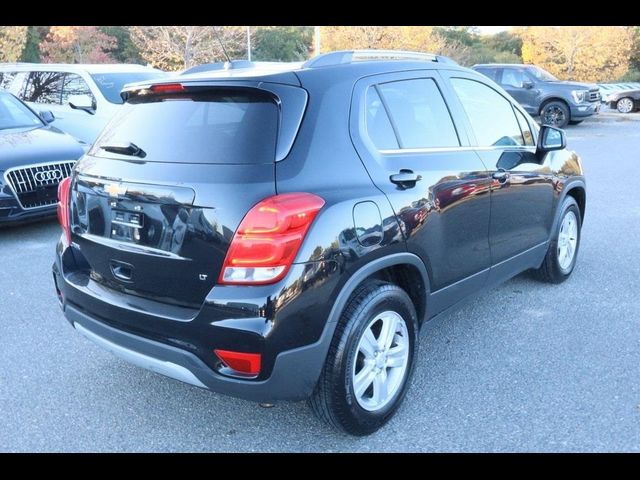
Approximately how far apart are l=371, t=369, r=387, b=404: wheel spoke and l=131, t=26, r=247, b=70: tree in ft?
94.9

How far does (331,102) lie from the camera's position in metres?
2.85

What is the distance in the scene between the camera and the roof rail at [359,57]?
10.1ft

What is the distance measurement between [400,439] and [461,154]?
163cm

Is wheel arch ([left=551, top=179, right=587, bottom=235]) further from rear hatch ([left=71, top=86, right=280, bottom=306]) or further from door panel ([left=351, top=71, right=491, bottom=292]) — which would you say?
rear hatch ([left=71, top=86, right=280, bottom=306])

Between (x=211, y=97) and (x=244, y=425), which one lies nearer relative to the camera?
(x=211, y=97)

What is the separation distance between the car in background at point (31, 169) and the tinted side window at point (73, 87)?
9.25 feet

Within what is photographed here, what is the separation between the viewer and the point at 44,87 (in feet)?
35.5

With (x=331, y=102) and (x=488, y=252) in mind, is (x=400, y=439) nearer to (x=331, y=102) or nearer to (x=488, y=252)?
(x=488, y=252)

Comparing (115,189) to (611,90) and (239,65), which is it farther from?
(611,90)

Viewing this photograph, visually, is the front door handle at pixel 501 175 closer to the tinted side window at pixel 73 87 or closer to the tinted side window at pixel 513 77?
the tinted side window at pixel 73 87

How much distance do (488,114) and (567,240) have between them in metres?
1.63

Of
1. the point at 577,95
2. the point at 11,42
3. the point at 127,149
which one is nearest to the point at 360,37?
the point at 577,95

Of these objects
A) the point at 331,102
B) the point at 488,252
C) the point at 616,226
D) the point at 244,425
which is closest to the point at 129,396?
the point at 244,425

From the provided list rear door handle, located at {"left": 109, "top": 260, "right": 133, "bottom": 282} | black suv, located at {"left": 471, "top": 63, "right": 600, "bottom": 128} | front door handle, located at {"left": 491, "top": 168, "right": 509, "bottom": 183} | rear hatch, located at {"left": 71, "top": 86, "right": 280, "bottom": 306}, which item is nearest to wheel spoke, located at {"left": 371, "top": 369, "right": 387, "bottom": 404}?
rear hatch, located at {"left": 71, "top": 86, "right": 280, "bottom": 306}
